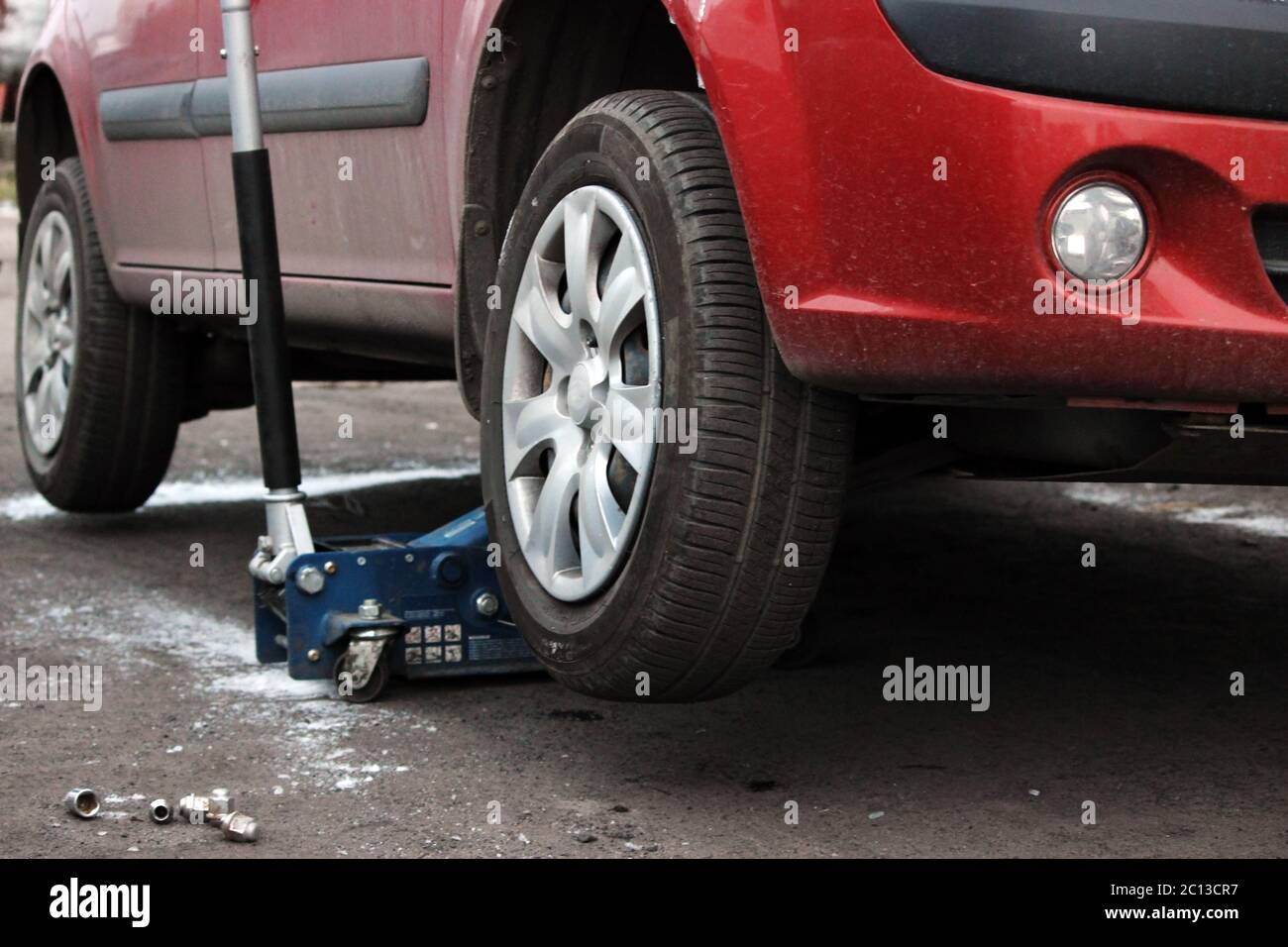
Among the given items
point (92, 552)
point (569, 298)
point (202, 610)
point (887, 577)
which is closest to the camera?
point (569, 298)

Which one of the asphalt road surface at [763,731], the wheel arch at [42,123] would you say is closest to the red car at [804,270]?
the asphalt road surface at [763,731]

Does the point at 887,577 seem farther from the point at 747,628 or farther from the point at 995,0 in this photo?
the point at 995,0

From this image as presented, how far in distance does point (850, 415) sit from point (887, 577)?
2.00 m

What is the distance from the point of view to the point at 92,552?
502 cm

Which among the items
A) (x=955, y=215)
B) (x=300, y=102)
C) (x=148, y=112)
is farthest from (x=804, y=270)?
(x=148, y=112)

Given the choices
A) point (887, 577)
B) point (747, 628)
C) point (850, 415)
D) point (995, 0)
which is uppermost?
point (995, 0)

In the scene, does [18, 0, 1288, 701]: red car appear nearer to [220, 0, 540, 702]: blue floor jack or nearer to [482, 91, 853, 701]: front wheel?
[482, 91, 853, 701]: front wheel

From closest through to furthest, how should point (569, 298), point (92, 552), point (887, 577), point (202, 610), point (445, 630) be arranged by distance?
point (569, 298) < point (445, 630) < point (202, 610) < point (887, 577) < point (92, 552)

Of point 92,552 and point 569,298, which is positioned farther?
point 92,552

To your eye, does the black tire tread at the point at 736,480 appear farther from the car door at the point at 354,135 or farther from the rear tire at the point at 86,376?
the rear tire at the point at 86,376

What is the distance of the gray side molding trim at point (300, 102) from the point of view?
367cm

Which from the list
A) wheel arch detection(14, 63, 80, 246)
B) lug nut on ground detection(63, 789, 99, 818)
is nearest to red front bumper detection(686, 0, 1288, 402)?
lug nut on ground detection(63, 789, 99, 818)

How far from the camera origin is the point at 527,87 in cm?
338
